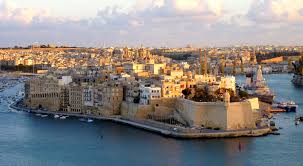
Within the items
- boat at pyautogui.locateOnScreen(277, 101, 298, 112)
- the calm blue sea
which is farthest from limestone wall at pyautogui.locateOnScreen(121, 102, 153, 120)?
boat at pyautogui.locateOnScreen(277, 101, 298, 112)

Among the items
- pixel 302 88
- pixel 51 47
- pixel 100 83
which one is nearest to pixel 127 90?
pixel 100 83

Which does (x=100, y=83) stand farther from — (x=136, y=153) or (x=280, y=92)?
(x=280, y=92)

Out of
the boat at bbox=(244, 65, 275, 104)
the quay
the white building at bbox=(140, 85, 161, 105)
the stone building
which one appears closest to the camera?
the quay

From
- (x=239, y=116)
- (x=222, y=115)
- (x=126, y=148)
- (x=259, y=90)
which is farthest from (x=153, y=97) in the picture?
(x=259, y=90)

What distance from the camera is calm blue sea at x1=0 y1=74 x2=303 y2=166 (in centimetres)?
1077

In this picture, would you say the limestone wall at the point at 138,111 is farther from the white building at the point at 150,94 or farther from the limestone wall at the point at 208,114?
the limestone wall at the point at 208,114

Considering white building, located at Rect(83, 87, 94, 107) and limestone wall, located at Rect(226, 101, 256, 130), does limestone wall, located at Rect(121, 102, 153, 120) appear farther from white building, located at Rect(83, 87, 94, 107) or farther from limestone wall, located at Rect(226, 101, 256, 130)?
limestone wall, located at Rect(226, 101, 256, 130)

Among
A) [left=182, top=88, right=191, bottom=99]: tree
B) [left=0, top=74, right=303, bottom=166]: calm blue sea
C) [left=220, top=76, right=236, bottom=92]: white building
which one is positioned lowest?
[left=0, top=74, right=303, bottom=166]: calm blue sea

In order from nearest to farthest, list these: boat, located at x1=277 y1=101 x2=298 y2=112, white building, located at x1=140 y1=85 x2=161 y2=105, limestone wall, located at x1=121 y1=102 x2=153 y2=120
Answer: limestone wall, located at x1=121 y1=102 x2=153 y2=120 → white building, located at x1=140 y1=85 x2=161 y2=105 → boat, located at x1=277 y1=101 x2=298 y2=112

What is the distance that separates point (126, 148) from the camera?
11.9m

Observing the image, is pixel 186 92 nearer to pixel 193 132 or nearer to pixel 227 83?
pixel 227 83

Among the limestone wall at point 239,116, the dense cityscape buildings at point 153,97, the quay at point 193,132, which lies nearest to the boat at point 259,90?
the dense cityscape buildings at point 153,97

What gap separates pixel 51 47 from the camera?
62.8 meters

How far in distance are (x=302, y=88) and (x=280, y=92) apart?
3.03 meters
